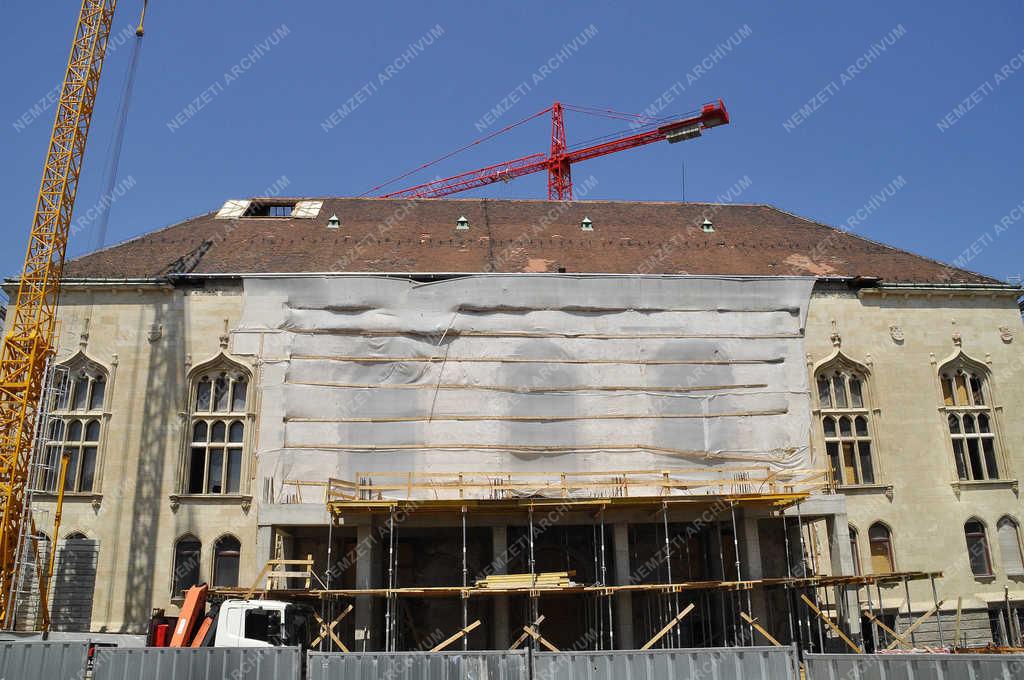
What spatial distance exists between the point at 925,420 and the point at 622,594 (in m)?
12.8

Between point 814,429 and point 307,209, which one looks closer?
point 814,429

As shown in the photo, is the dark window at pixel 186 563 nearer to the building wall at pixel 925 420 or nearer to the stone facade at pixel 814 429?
the stone facade at pixel 814 429

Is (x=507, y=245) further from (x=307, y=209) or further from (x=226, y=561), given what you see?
(x=226, y=561)

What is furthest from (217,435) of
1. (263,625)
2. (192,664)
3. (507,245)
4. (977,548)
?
(977,548)

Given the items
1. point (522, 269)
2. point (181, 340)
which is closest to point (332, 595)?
point (181, 340)

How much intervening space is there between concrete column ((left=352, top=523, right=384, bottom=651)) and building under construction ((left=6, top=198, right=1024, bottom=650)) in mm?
146

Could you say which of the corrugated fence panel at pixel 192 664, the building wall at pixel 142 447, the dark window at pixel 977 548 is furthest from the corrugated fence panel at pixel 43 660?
the dark window at pixel 977 548

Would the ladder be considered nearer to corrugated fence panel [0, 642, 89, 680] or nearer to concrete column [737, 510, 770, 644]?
corrugated fence panel [0, 642, 89, 680]

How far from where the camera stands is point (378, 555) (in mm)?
25500

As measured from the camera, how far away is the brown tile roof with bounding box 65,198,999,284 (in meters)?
30.4

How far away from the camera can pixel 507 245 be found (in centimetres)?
3234

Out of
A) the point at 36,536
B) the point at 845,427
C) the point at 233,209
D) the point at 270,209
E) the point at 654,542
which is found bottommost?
the point at 654,542

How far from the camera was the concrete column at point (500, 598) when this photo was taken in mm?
24031

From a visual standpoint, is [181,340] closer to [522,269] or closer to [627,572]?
[522,269]
